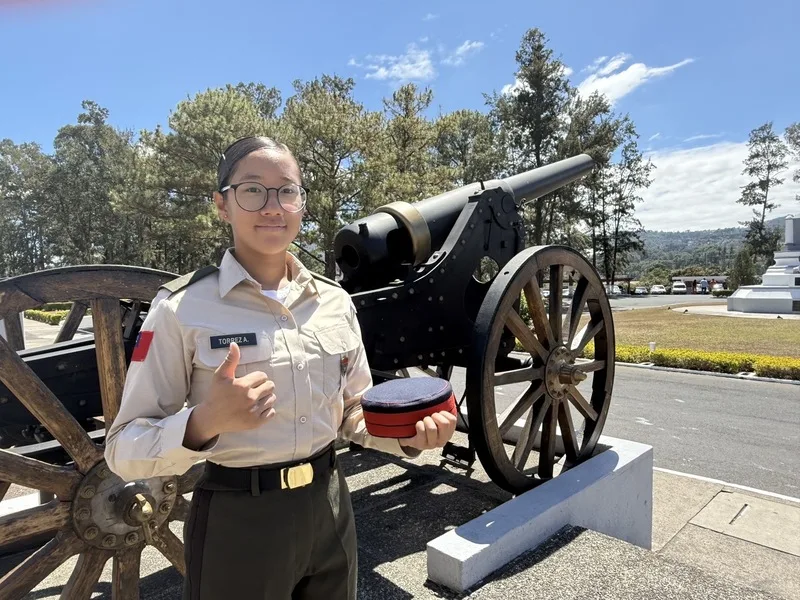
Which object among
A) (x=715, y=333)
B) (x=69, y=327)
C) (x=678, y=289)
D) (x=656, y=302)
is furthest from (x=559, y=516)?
(x=678, y=289)

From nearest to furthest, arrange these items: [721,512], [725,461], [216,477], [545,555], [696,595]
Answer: [216,477] < [696,595] < [545,555] < [721,512] < [725,461]

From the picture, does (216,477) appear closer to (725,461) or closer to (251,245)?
(251,245)

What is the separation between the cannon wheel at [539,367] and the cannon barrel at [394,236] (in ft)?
2.04

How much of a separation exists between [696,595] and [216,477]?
7.47 ft

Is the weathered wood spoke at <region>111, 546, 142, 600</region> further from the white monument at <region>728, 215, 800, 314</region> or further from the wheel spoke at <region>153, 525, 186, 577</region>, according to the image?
the white monument at <region>728, 215, 800, 314</region>

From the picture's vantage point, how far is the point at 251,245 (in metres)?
1.41

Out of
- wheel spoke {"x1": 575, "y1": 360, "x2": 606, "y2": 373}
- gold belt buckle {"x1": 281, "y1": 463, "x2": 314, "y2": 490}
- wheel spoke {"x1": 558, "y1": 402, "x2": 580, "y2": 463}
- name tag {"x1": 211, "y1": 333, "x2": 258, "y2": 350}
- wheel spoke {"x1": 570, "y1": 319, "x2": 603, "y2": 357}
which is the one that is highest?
name tag {"x1": 211, "y1": 333, "x2": 258, "y2": 350}

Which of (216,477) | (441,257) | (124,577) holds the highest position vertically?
(441,257)

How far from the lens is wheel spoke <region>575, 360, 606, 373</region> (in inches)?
151

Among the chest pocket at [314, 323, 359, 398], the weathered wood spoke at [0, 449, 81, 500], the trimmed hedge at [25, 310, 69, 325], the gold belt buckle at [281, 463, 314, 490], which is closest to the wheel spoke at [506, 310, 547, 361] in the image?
the chest pocket at [314, 323, 359, 398]

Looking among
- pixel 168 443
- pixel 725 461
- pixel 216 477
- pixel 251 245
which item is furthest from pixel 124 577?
pixel 725 461

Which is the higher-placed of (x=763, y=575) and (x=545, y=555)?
(x=545, y=555)

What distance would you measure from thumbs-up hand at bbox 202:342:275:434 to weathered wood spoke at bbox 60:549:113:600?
5.17 feet

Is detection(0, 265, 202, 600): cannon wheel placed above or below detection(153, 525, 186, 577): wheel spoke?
above
